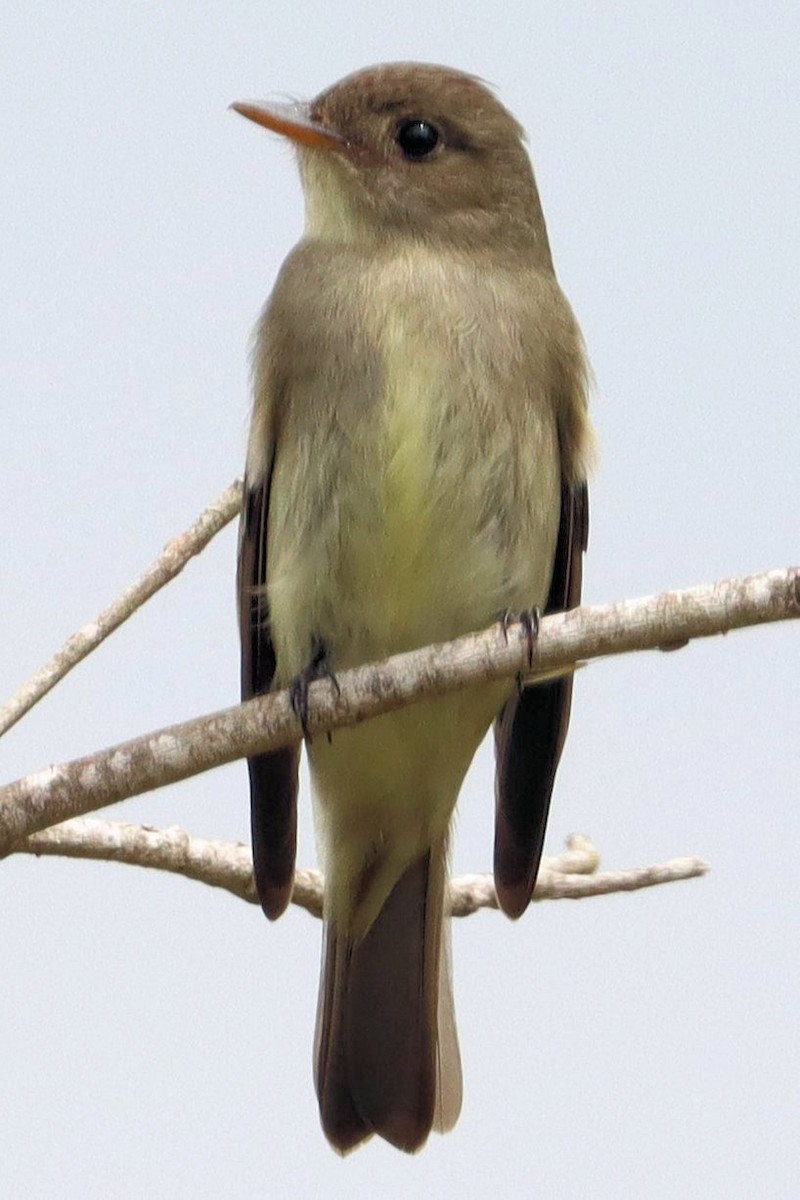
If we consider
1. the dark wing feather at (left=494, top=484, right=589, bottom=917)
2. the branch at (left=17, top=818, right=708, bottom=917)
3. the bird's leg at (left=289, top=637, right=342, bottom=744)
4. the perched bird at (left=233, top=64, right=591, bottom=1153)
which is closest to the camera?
the bird's leg at (left=289, top=637, right=342, bottom=744)

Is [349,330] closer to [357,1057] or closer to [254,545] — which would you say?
[254,545]

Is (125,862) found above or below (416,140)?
below

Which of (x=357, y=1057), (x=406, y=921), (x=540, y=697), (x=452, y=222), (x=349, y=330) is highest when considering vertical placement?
(x=452, y=222)

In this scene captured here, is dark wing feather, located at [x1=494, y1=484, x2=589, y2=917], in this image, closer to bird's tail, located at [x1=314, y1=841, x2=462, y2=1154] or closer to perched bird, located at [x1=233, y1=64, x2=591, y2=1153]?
perched bird, located at [x1=233, y1=64, x2=591, y2=1153]

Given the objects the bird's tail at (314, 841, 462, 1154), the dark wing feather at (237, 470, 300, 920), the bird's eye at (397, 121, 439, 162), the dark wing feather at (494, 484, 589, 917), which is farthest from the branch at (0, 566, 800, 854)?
the bird's eye at (397, 121, 439, 162)

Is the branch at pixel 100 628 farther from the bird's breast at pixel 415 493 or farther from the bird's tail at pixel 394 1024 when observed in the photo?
the bird's tail at pixel 394 1024

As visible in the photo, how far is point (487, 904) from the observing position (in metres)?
5.04

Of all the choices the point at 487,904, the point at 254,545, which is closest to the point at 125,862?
the point at 254,545

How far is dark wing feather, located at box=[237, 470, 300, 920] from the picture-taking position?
4.54 m

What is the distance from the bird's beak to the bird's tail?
1.78 metres

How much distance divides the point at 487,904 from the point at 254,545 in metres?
1.13

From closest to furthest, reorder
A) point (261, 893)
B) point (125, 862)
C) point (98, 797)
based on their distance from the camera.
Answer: point (98, 797) < point (125, 862) < point (261, 893)

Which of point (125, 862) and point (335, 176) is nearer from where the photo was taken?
point (125, 862)

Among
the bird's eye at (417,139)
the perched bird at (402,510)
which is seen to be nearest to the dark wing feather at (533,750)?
the perched bird at (402,510)
